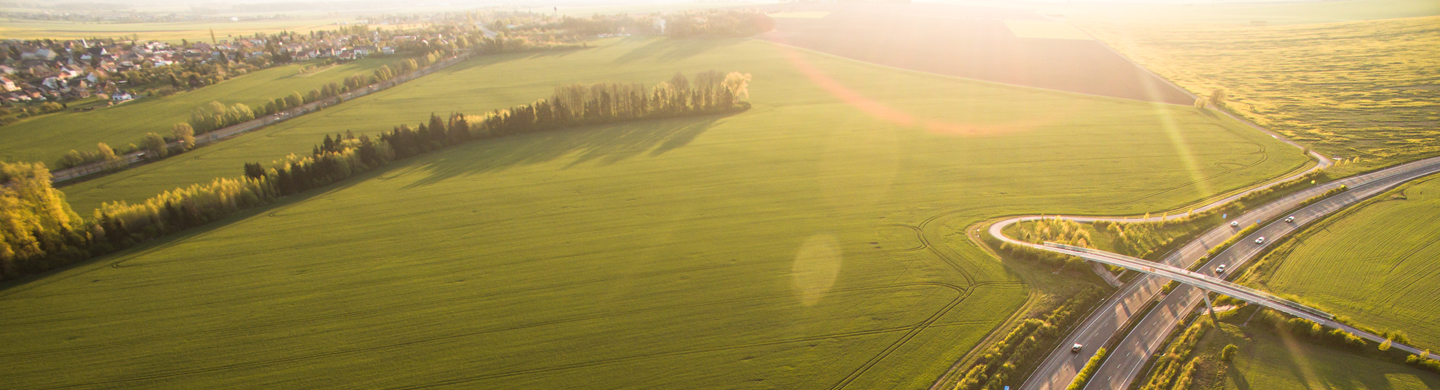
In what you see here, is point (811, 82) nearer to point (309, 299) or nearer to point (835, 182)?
point (835, 182)

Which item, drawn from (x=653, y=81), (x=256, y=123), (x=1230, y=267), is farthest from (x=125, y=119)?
(x=1230, y=267)

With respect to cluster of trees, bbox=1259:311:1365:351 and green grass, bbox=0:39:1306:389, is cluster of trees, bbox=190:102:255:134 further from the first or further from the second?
cluster of trees, bbox=1259:311:1365:351

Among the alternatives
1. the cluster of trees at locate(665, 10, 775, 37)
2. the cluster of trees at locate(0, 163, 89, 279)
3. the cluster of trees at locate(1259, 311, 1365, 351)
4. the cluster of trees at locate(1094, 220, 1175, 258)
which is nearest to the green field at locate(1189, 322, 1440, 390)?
the cluster of trees at locate(1259, 311, 1365, 351)

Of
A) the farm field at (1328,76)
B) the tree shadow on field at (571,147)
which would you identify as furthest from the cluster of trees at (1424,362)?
the tree shadow on field at (571,147)

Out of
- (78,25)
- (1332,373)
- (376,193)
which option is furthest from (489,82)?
(78,25)

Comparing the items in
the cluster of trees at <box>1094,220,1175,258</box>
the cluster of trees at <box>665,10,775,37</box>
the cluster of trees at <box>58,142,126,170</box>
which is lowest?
the cluster of trees at <box>1094,220,1175,258</box>
